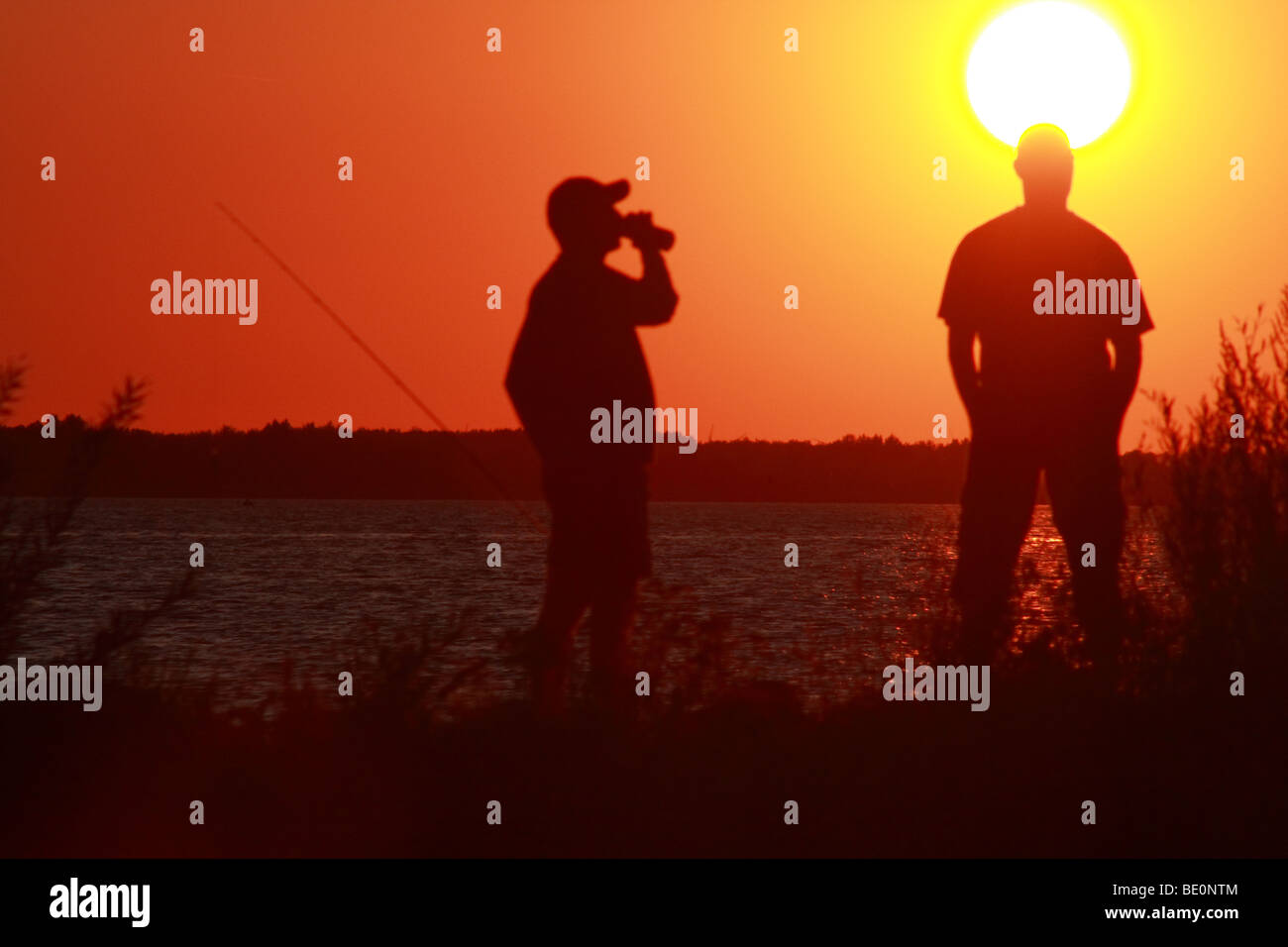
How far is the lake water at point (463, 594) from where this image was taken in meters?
7.48

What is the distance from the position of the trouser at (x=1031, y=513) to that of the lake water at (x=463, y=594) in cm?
33

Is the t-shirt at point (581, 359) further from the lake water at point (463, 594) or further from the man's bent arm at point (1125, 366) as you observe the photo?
the man's bent arm at point (1125, 366)

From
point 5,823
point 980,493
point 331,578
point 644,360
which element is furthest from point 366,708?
point 331,578

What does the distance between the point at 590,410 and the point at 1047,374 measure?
230cm

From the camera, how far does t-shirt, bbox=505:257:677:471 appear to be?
18.6 feet

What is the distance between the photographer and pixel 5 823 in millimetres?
4840

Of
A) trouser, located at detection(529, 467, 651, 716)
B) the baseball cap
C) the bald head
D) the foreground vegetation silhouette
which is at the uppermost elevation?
the bald head

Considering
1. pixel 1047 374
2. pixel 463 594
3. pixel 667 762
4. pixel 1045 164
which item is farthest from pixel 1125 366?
pixel 463 594

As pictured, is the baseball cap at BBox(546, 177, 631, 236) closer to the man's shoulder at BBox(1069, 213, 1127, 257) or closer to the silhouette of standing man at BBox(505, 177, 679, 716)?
the silhouette of standing man at BBox(505, 177, 679, 716)

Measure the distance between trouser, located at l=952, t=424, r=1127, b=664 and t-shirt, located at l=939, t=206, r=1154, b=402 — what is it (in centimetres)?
24

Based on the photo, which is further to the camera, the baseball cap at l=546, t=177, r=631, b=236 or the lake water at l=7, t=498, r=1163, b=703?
the lake water at l=7, t=498, r=1163, b=703

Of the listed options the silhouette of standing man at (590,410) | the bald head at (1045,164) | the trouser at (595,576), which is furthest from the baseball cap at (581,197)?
the bald head at (1045,164)

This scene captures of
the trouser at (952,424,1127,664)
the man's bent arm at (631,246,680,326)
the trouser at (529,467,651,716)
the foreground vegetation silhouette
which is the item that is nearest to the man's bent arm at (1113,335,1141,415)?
the trouser at (952,424,1127,664)
